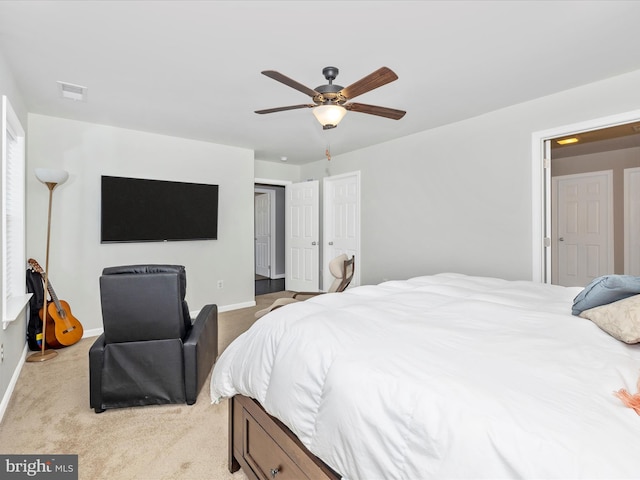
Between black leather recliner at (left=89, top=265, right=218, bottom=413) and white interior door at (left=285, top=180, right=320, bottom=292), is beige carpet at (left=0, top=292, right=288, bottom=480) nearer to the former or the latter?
black leather recliner at (left=89, top=265, right=218, bottom=413)

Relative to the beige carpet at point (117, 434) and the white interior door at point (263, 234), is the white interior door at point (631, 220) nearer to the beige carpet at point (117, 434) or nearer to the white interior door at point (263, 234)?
the beige carpet at point (117, 434)

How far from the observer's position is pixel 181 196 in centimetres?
441

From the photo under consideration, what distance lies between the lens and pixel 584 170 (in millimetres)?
5098

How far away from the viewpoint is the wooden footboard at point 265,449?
1170 millimetres

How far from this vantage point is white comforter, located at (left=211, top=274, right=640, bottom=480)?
27.8 inches

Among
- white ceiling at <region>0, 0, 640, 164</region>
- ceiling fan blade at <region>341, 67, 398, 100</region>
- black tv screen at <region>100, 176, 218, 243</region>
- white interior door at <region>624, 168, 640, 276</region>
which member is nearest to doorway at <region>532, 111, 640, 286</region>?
white interior door at <region>624, 168, 640, 276</region>

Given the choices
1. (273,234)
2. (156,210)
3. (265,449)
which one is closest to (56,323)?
(156,210)

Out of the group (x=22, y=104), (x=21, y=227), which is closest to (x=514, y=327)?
(x=21, y=227)

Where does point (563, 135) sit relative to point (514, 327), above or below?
above

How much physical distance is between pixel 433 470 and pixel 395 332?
53 centimetres

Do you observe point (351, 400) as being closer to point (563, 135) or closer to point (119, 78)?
point (119, 78)

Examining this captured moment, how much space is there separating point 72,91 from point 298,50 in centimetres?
215

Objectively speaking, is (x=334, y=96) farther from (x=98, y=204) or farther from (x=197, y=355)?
(x=98, y=204)

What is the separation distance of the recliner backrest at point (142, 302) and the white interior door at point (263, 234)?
5.71 meters
